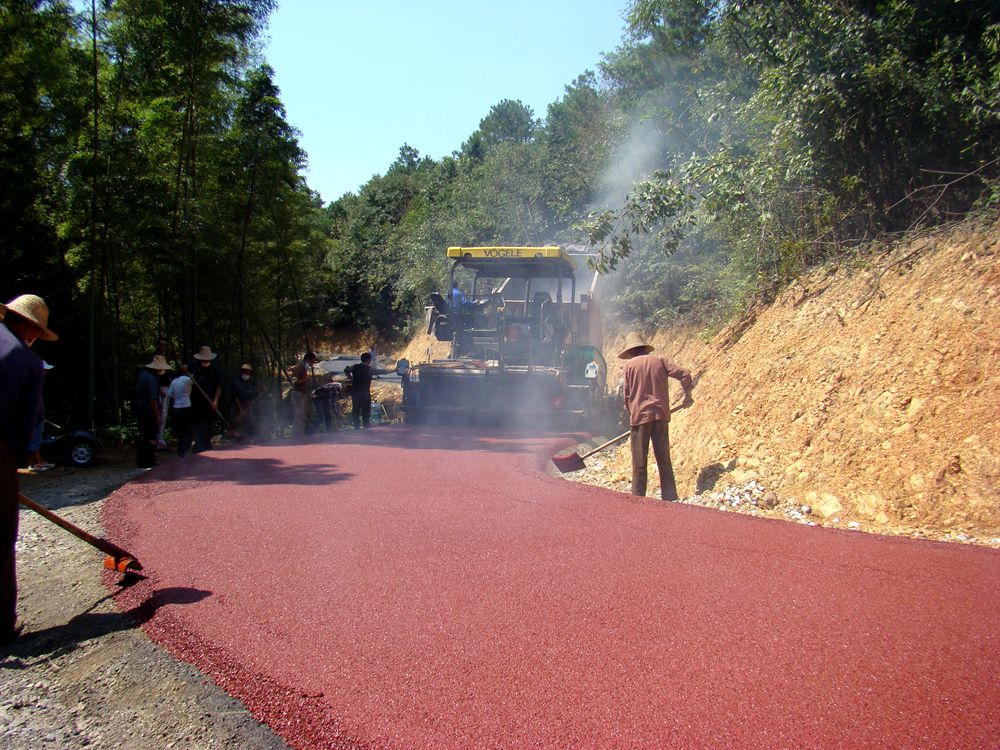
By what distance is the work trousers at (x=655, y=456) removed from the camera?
802 centimetres

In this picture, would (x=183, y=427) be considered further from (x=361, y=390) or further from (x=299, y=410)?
(x=361, y=390)

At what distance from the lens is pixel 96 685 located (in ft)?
12.3

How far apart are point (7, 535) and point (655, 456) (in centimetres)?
573

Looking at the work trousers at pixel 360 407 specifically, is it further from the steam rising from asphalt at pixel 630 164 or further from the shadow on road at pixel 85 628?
the shadow on road at pixel 85 628

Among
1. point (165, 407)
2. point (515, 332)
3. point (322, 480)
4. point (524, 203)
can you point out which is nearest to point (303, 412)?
point (165, 407)

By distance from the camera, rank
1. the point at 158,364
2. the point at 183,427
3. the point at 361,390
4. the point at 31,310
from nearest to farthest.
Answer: the point at 31,310, the point at 158,364, the point at 183,427, the point at 361,390

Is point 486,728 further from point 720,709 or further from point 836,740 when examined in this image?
point 836,740

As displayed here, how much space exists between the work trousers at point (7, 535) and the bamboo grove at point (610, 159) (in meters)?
8.52

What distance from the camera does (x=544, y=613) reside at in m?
4.30

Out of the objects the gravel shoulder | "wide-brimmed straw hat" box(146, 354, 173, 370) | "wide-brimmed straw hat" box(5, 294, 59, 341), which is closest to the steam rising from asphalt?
"wide-brimmed straw hat" box(146, 354, 173, 370)

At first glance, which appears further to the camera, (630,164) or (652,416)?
(630,164)

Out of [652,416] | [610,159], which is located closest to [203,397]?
[652,416]

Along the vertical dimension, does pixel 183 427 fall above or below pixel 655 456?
above

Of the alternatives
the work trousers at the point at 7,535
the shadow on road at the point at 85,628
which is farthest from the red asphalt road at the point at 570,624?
the work trousers at the point at 7,535
